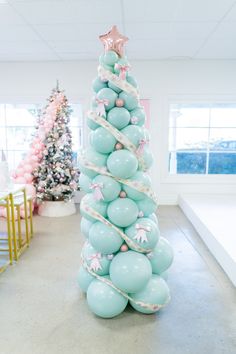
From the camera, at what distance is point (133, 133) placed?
6.84 ft

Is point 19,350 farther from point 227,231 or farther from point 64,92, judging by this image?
point 64,92

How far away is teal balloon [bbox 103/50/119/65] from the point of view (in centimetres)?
211

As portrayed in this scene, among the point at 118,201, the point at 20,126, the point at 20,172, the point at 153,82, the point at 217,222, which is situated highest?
the point at 153,82

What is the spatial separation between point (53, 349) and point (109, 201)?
1.04 metres

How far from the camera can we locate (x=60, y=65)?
523 cm

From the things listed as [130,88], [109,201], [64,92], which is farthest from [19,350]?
[64,92]

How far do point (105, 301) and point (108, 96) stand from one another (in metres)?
1.49

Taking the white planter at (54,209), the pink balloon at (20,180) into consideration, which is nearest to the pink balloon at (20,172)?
the pink balloon at (20,180)

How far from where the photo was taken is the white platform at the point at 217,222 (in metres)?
2.79

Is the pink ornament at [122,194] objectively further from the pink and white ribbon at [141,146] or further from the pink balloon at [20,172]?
the pink balloon at [20,172]

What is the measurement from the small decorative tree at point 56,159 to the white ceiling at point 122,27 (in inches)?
36.0

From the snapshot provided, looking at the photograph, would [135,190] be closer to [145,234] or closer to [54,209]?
[145,234]

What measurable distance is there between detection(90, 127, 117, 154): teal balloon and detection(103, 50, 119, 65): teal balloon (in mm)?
505

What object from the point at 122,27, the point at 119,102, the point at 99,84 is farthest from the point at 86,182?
the point at 122,27
